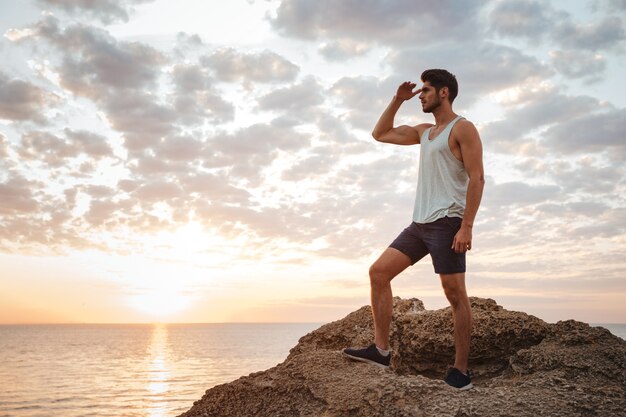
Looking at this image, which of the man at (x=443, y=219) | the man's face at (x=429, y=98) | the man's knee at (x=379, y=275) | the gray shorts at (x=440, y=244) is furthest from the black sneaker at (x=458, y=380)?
the man's face at (x=429, y=98)

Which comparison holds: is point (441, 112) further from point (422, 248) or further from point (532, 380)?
point (532, 380)

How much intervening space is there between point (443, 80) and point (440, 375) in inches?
121

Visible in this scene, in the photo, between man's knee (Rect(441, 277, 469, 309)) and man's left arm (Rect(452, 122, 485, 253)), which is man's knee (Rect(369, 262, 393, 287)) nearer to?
man's knee (Rect(441, 277, 469, 309))

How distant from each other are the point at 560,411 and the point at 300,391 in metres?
2.11

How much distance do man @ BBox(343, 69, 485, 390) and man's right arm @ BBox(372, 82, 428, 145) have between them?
→ 19 cm

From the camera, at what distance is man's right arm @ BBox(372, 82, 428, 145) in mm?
5555

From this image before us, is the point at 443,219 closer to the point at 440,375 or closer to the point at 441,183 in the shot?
the point at 441,183

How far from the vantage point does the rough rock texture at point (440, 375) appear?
4.08m

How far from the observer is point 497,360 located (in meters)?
5.66

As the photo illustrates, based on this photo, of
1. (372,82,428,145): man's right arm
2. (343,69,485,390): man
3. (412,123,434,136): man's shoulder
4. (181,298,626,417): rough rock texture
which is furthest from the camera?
(372,82,428,145): man's right arm

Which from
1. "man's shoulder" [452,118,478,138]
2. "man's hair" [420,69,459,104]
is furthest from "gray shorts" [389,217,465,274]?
"man's hair" [420,69,459,104]

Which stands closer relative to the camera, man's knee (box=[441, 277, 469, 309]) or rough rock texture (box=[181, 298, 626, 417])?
rough rock texture (box=[181, 298, 626, 417])

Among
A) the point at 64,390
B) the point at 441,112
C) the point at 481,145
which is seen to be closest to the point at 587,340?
the point at 481,145

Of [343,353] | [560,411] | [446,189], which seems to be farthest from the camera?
[343,353]
